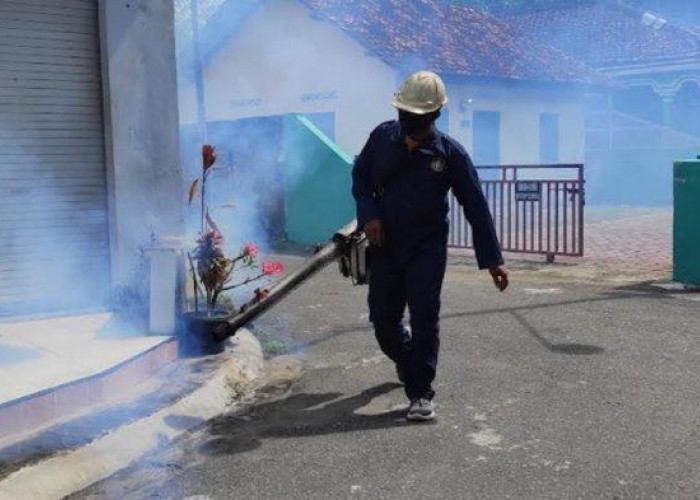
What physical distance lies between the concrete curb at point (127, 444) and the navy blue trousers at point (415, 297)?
3.40ft

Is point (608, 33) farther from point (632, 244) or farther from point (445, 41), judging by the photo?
point (632, 244)

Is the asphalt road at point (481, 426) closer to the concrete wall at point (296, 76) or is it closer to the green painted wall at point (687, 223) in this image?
the green painted wall at point (687, 223)

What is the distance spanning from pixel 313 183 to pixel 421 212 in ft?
26.0

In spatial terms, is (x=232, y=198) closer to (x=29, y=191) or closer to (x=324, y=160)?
(x=324, y=160)

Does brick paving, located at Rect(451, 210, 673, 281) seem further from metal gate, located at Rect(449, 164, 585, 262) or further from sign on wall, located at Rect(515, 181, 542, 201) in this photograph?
sign on wall, located at Rect(515, 181, 542, 201)

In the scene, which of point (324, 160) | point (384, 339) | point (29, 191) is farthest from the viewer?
point (324, 160)

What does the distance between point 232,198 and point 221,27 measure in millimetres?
6654

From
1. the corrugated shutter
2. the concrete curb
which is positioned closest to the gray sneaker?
the concrete curb

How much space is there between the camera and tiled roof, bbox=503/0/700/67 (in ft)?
74.1

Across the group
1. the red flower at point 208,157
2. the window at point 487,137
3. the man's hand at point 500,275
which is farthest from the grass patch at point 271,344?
the window at point 487,137

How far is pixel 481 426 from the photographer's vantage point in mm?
4137

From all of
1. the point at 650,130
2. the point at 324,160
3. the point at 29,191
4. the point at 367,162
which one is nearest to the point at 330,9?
the point at 324,160

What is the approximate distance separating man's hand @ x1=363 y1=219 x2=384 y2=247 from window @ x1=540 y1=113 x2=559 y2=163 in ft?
55.4

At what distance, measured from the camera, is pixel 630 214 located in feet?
53.3
